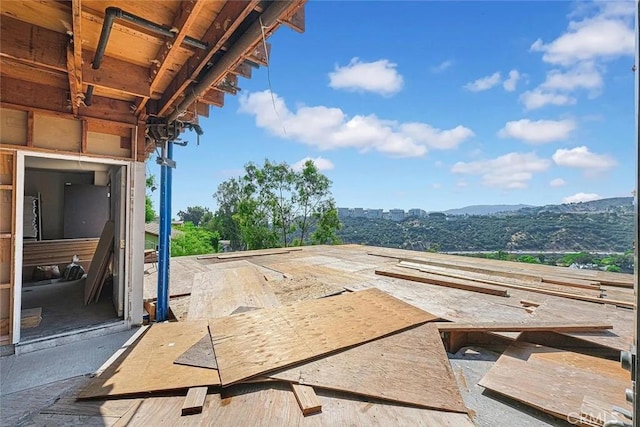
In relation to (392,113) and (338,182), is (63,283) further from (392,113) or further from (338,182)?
(392,113)

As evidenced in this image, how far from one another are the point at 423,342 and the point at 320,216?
17.6m

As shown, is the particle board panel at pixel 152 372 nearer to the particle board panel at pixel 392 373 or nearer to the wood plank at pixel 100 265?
the particle board panel at pixel 392 373

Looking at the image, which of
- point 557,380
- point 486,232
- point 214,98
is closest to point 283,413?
point 557,380

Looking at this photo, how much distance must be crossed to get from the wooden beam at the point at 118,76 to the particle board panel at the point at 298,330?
120 inches

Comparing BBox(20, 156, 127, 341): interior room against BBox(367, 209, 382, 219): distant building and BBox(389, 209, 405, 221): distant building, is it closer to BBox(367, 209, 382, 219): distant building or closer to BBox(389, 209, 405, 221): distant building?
BBox(389, 209, 405, 221): distant building

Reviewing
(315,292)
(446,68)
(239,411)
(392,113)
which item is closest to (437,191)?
(392,113)

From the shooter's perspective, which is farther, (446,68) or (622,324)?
(446,68)

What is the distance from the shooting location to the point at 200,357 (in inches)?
106

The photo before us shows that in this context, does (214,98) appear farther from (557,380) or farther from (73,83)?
(557,380)

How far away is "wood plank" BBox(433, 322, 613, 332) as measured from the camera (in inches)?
120

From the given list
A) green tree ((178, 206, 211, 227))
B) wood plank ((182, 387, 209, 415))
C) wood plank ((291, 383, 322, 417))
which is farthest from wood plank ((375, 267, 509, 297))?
green tree ((178, 206, 211, 227))

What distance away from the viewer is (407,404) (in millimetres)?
2143

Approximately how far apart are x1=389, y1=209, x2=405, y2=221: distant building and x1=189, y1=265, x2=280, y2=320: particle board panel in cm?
2880

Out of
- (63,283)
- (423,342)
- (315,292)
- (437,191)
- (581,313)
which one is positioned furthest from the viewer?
(437,191)
